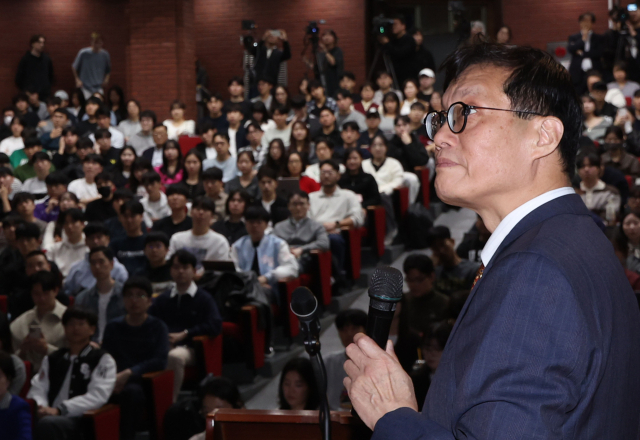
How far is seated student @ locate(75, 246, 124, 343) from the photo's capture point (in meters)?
4.79

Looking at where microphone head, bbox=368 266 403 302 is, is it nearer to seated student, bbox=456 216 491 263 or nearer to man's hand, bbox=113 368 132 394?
man's hand, bbox=113 368 132 394

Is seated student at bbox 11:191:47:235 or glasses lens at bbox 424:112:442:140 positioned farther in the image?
seated student at bbox 11:191:47:235

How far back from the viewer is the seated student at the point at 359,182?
21.4 ft

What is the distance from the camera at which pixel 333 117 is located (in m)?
8.01

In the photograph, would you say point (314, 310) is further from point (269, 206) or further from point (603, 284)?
point (269, 206)

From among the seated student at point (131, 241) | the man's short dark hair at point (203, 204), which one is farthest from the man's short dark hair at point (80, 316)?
the man's short dark hair at point (203, 204)

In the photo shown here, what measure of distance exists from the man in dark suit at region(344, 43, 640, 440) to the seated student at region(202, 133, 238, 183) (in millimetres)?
6081

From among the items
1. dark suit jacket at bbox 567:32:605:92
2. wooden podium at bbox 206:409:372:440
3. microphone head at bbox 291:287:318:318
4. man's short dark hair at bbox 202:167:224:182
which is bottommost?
man's short dark hair at bbox 202:167:224:182

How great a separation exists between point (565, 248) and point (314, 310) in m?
0.52

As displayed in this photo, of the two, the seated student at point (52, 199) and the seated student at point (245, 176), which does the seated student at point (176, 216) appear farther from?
the seated student at point (52, 199)

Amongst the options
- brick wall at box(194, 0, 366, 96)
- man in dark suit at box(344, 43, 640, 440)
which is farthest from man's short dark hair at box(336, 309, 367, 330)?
brick wall at box(194, 0, 366, 96)

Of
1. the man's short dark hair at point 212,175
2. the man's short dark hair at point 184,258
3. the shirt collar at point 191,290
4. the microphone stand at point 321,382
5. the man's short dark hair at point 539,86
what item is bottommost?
the shirt collar at point 191,290

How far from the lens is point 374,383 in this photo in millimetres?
1153

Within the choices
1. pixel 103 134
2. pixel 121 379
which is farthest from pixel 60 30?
pixel 121 379
